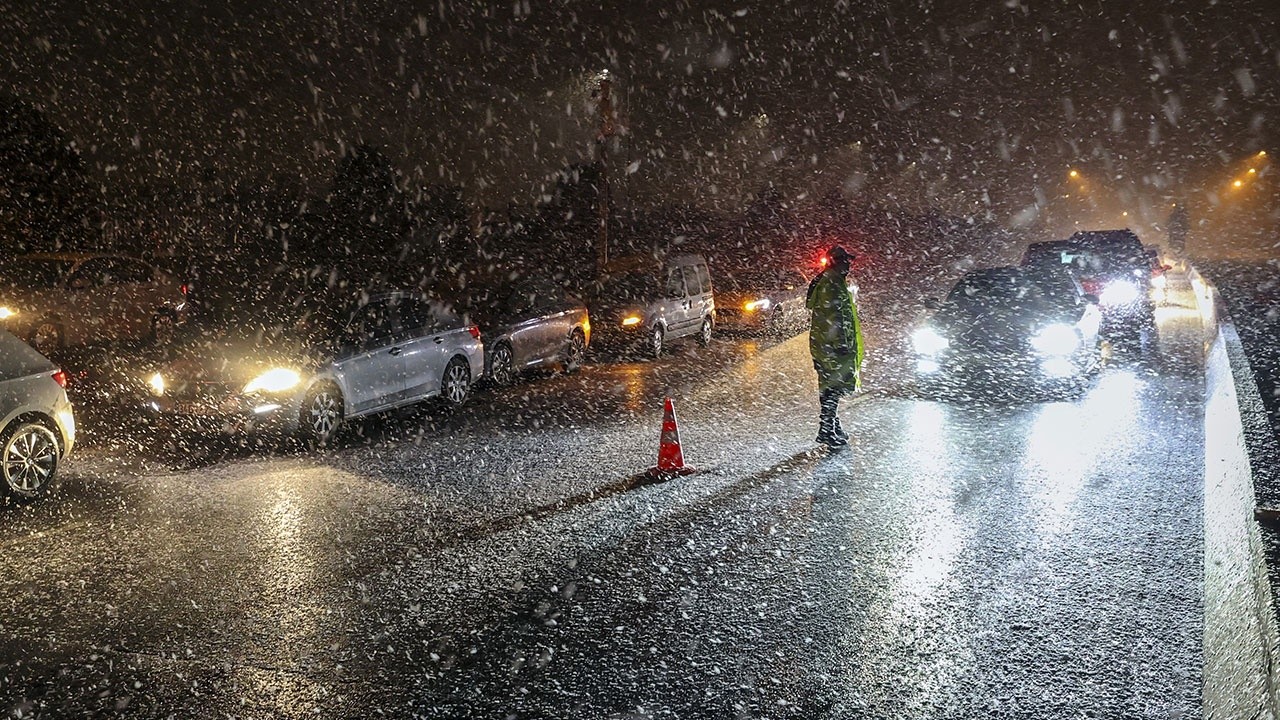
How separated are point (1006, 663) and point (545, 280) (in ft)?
37.4

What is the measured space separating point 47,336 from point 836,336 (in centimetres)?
1457

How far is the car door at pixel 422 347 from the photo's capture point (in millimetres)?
10492

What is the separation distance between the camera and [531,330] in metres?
13.6

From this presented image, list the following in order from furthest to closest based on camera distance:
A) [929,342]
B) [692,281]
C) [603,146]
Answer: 1. [603,146]
2. [692,281]
3. [929,342]

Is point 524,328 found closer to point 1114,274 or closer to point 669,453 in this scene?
point 669,453

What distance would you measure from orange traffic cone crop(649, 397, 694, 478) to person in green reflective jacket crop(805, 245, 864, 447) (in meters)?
1.79

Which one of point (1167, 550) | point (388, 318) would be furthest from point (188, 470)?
point (1167, 550)

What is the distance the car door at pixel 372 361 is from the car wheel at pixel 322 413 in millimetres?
133

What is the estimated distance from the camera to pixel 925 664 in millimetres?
4215

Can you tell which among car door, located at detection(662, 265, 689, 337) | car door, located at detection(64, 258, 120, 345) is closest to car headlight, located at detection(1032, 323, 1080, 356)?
car door, located at detection(662, 265, 689, 337)

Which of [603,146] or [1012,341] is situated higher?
[603,146]

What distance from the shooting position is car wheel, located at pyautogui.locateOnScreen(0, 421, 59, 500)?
23.0 feet

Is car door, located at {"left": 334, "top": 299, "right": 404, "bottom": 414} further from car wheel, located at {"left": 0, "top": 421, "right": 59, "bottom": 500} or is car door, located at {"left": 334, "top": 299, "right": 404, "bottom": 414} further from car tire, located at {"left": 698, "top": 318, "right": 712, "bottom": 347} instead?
car tire, located at {"left": 698, "top": 318, "right": 712, "bottom": 347}

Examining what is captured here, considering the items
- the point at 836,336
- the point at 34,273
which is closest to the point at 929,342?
the point at 836,336
